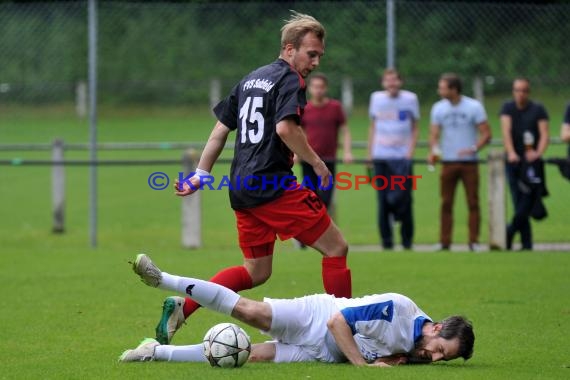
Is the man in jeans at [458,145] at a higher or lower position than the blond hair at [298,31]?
lower

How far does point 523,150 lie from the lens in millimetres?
14695

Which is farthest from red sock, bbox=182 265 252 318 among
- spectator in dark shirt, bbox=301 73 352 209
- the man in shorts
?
spectator in dark shirt, bbox=301 73 352 209

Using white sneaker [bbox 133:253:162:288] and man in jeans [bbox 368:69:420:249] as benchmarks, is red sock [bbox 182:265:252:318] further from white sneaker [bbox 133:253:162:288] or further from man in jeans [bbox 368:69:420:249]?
man in jeans [bbox 368:69:420:249]

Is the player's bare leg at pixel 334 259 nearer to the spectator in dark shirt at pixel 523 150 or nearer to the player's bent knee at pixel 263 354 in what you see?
the player's bent knee at pixel 263 354

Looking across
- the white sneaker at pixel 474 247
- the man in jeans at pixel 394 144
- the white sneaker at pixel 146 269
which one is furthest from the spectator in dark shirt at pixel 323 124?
the white sneaker at pixel 146 269

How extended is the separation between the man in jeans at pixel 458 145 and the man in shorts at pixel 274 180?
691 cm

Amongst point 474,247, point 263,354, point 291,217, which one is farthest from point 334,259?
point 474,247

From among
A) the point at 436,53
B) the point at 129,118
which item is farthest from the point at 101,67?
the point at 436,53

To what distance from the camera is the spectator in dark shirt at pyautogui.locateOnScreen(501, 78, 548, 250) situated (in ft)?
47.4

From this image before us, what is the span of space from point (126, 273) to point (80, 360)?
498 cm

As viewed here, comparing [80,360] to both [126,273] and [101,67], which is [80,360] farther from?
[101,67]

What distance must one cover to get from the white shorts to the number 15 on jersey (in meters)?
1.11

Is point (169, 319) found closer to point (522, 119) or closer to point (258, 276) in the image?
point (258, 276)

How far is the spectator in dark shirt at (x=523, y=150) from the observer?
47.4 feet
